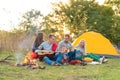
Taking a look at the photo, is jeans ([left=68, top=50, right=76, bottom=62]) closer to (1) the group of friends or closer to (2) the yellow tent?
(1) the group of friends

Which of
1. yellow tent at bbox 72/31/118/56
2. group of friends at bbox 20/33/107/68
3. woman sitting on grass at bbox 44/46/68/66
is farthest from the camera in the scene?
yellow tent at bbox 72/31/118/56

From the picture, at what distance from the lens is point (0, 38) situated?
1605 cm

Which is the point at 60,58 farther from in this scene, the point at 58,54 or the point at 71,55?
the point at 71,55

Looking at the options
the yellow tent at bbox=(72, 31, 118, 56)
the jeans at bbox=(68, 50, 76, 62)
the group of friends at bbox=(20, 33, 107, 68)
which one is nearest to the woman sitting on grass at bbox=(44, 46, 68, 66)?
the group of friends at bbox=(20, 33, 107, 68)

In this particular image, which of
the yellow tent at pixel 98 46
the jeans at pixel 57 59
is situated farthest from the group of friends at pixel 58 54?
the yellow tent at pixel 98 46

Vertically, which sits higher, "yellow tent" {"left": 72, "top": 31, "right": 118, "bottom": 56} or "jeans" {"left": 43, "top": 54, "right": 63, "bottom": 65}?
"yellow tent" {"left": 72, "top": 31, "right": 118, "bottom": 56}

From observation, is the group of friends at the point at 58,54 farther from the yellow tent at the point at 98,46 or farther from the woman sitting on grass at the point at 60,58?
the yellow tent at the point at 98,46

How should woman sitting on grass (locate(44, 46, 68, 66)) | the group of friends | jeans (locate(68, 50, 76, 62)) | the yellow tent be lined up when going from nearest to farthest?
woman sitting on grass (locate(44, 46, 68, 66)) → the group of friends → jeans (locate(68, 50, 76, 62)) → the yellow tent

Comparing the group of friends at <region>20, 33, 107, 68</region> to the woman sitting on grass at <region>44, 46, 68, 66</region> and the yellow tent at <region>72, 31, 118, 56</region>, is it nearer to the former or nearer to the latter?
the woman sitting on grass at <region>44, 46, 68, 66</region>

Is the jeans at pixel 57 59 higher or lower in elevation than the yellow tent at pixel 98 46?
lower

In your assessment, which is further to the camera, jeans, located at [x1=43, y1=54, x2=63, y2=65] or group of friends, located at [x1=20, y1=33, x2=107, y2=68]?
group of friends, located at [x1=20, y1=33, x2=107, y2=68]

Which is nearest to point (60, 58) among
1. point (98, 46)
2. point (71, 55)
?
point (71, 55)

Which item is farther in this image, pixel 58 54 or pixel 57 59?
pixel 58 54

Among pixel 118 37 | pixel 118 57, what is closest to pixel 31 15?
pixel 118 37
